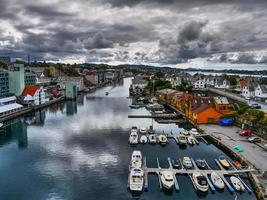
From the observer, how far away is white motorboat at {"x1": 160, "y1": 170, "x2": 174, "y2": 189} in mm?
19625

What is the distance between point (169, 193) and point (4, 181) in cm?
1104

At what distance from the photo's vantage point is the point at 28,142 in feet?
104

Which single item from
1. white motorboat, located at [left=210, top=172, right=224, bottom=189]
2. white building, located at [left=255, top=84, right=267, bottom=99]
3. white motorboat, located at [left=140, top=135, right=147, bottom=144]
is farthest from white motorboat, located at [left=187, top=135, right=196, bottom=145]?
white building, located at [left=255, top=84, right=267, bottom=99]

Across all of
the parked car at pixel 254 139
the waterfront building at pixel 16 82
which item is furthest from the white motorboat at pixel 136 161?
the waterfront building at pixel 16 82

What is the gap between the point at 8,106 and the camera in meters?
45.2

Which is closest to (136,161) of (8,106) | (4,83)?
(8,106)

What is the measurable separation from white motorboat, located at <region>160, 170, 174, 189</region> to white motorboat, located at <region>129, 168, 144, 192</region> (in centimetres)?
134

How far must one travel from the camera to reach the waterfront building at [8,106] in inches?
1700

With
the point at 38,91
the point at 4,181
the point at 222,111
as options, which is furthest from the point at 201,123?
the point at 38,91

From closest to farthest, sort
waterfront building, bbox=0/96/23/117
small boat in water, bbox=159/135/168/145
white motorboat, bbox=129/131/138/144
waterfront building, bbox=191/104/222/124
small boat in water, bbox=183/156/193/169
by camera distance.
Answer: small boat in water, bbox=183/156/193/169, small boat in water, bbox=159/135/168/145, white motorboat, bbox=129/131/138/144, waterfront building, bbox=191/104/222/124, waterfront building, bbox=0/96/23/117

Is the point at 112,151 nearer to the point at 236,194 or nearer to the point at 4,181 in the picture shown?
the point at 4,181

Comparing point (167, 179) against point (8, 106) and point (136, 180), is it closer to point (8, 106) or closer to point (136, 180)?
point (136, 180)

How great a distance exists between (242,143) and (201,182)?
34.4 ft

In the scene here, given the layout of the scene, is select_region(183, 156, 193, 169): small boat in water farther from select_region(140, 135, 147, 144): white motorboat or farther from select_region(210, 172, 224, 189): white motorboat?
select_region(140, 135, 147, 144): white motorboat
